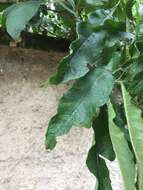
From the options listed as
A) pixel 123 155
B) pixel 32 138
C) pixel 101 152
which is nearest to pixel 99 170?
pixel 101 152

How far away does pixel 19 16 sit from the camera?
0.93 m

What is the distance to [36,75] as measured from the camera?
1.14 metres

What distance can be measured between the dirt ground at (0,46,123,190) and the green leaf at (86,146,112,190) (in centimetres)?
24

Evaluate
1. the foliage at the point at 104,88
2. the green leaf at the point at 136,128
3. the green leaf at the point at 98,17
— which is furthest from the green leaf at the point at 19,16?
the green leaf at the point at 136,128

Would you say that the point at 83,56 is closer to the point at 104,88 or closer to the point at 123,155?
the point at 104,88

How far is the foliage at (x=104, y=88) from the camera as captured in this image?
0.71 metres

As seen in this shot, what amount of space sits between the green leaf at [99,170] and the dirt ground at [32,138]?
0.24 m

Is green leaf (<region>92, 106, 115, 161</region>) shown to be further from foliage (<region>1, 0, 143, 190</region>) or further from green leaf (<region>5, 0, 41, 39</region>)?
green leaf (<region>5, 0, 41, 39</region>)

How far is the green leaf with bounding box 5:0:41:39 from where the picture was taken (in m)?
0.91

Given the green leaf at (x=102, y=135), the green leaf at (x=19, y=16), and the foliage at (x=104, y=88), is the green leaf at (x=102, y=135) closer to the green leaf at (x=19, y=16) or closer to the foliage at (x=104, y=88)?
the foliage at (x=104, y=88)

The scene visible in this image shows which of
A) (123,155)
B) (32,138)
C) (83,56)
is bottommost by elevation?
(32,138)

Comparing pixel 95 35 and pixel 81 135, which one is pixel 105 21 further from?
pixel 81 135

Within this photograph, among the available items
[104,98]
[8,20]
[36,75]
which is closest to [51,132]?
[104,98]

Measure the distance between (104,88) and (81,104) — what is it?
0.16 feet
